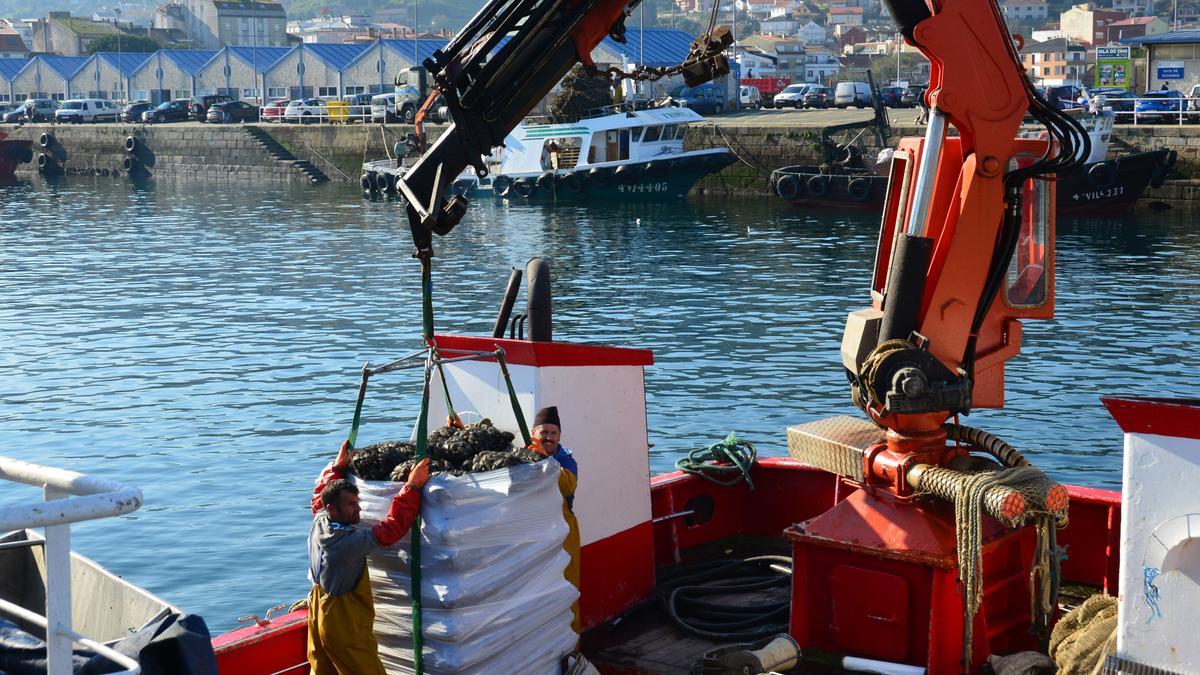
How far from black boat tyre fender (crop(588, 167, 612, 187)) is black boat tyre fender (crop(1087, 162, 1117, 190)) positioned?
49.9 ft

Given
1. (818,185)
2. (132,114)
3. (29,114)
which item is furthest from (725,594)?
(29,114)

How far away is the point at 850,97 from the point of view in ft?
202

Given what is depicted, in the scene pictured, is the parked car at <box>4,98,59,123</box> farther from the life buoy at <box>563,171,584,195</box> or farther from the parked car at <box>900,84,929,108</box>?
the parked car at <box>900,84,929,108</box>

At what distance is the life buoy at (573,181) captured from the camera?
4534 centimetres

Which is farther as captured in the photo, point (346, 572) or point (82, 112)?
point (82, 112)

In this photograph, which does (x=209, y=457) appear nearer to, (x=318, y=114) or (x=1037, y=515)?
(x=1037, y=515)

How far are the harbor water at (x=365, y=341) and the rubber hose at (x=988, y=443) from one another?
73.8 inches

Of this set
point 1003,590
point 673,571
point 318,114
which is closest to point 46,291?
point 673,571

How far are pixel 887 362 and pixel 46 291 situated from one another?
24741mm

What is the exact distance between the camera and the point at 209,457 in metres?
14.9

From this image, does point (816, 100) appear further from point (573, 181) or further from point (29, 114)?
point (29, 114)

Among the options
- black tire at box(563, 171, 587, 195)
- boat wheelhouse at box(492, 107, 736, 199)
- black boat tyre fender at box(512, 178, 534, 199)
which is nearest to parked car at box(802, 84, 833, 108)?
boat wheelhouse at box(492, 107, 736, 199)

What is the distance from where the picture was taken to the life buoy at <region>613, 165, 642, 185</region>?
44.7m

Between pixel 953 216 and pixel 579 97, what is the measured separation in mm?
41191
